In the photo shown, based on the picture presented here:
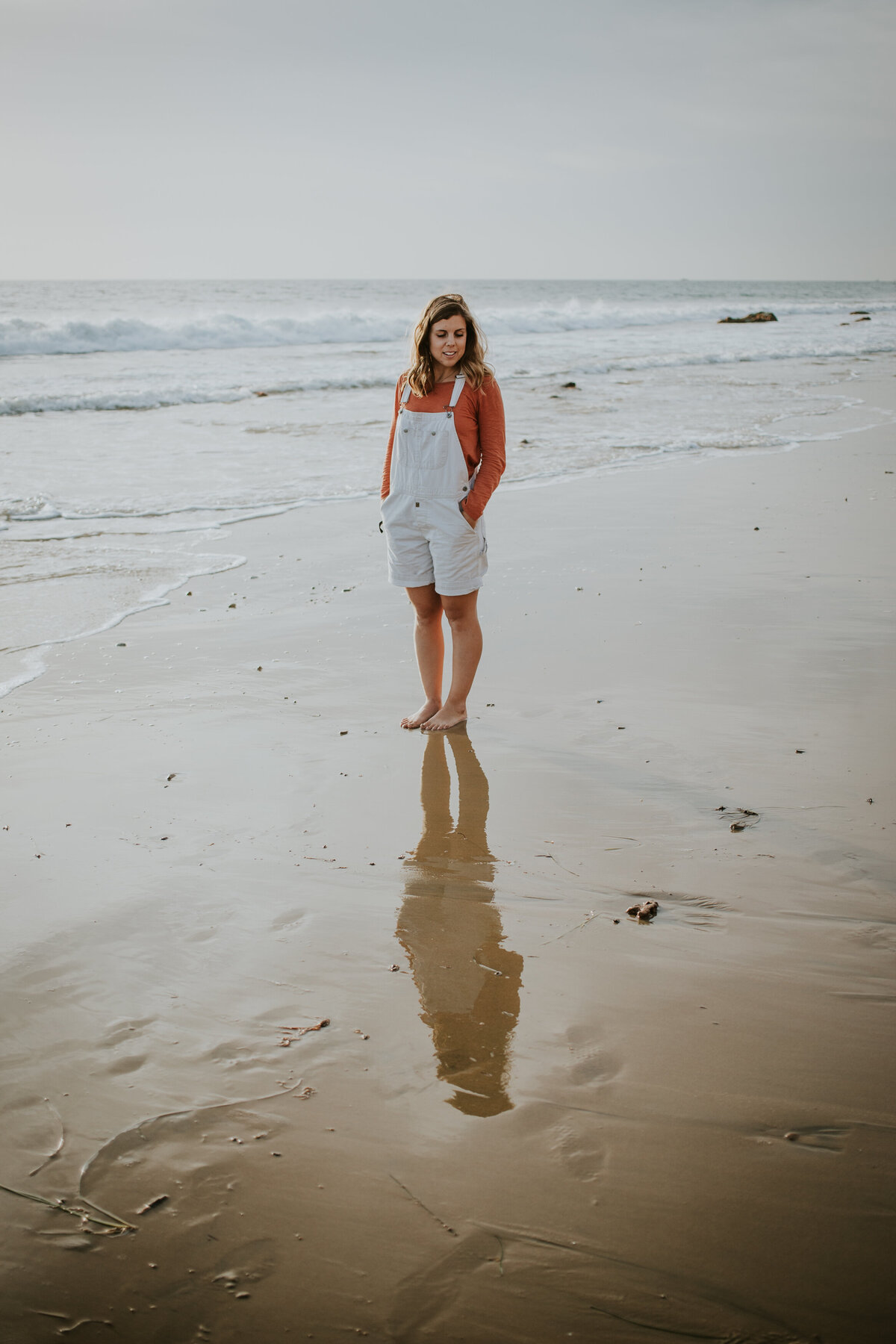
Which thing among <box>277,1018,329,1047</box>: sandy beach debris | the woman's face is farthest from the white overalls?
<box>277,1018,329,1047</box>: sandy beach debris

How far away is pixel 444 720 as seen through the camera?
3711 millimetres

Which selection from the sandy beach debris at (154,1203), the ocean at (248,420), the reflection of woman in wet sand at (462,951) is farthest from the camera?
the ocean at (248,420)

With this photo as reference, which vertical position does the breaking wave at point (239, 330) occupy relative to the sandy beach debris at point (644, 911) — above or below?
above

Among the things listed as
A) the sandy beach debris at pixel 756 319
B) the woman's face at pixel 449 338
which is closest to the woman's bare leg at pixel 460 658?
the woman's face at pixel 449 338

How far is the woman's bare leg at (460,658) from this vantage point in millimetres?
3721

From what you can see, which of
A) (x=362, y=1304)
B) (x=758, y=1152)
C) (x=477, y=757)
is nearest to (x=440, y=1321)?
(x=362, y=1304)

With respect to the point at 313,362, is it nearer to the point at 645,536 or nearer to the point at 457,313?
the point at 645,536

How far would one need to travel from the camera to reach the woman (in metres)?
3.50

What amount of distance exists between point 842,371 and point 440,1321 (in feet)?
67.9

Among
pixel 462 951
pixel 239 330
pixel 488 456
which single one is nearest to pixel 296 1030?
pixel 462 951

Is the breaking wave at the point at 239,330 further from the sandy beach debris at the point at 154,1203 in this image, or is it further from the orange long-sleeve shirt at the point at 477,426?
the sandy beach debris at the point at 154,1203

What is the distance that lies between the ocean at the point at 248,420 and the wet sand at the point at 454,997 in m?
1.55

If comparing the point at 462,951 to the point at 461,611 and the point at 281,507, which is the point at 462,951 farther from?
the point at 281,507

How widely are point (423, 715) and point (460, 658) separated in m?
0.29
